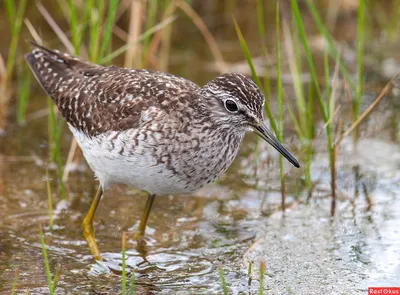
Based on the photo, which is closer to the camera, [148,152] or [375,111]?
[148,152]

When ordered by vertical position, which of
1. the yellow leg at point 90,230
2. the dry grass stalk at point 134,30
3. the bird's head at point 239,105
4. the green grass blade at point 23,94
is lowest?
the yellow leg at point 90,230

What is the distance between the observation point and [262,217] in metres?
8.70

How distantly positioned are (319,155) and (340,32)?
200 inches

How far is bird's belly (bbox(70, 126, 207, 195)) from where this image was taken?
7117mm

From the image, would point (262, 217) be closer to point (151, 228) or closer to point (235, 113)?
point (151, 228)

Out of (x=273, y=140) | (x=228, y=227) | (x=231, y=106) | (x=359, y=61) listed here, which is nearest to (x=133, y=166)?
(x=231, y=106)

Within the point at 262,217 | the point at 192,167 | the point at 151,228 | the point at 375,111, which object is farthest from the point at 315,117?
Answer: the point at 192,167

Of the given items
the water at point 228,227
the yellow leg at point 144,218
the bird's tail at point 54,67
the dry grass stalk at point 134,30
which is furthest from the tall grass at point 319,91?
the dry grass stalk at point 134,30

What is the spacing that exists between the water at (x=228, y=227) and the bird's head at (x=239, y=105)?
1225mm

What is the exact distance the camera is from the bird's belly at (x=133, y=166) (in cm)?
712

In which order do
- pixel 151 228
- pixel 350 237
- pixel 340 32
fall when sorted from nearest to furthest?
1. pixel 350 237
2. pixel 151 228
3. pixel 340 32

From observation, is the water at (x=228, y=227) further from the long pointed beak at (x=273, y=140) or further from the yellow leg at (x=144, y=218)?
the long pointed beak at (x=273, y=140)

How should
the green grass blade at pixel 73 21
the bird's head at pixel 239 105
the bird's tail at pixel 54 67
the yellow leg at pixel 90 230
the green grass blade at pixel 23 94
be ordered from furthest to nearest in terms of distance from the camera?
the green grass blade at pixel 23 94 → the bird's tail at pixel 54 67 → the green grass blade at pixel 73 21 → the yellow leg at pixel 90 230 → the bird's head at pixel 239 105

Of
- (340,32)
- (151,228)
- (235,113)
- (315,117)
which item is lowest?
(151,228)
